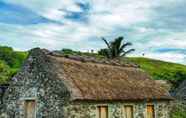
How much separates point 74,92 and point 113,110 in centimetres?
341

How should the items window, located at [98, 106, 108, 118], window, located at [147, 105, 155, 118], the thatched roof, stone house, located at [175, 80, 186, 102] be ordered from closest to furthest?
the thatched roof
window, located at [98, 106, 108, 118]
window, located at [147, 105, 155, 118]
stone house, located at [175, 80, 186, 102]

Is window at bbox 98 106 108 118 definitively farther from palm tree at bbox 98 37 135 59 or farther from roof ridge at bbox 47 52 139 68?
palm tree at bbox 98 37 135 59

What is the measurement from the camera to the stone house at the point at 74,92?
18297 mm

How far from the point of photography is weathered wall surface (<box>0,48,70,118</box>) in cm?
1838

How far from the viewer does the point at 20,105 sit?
2047cm

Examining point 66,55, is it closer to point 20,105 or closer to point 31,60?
point 31,60

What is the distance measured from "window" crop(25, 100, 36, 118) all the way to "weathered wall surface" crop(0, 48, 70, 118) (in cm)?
20

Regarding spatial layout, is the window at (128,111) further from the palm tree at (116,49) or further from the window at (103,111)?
the palm tree at (116,49)

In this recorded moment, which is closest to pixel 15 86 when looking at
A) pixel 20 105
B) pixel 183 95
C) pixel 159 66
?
pixel 20 105

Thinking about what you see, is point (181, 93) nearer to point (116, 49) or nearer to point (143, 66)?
point (116, 49)

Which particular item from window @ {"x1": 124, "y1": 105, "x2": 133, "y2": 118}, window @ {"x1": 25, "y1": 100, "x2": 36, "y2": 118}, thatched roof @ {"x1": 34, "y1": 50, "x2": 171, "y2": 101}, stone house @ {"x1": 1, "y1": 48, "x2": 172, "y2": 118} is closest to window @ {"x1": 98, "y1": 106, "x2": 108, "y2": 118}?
stone house @ {"x1": 1, "y1": 48, "x2": 172, "y2": 118}

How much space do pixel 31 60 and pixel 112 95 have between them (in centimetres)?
503

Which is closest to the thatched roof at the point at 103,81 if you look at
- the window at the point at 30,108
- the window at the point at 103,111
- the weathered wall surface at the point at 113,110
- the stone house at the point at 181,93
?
the weathered wall surface at the point at 113,110

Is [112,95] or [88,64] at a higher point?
[88,64]
